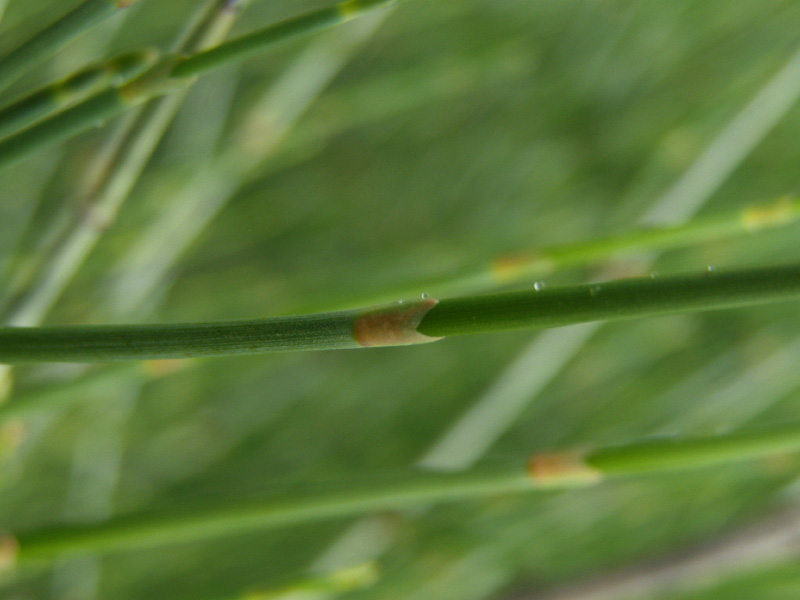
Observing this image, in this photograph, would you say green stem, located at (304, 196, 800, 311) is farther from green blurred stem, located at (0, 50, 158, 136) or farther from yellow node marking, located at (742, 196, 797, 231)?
green blurred stem, located at (0, 50, 158, 136)

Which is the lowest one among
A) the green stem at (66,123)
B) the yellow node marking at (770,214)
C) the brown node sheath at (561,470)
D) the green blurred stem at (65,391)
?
the brown node sheath at (561,470)

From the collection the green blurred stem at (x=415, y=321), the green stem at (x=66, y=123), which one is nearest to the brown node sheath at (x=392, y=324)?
the green blurred stem at (x=415, y=321)

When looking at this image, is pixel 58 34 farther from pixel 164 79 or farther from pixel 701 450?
pixel 701 450

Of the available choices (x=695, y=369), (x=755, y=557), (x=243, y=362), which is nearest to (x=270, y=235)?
(x=243, y=362)

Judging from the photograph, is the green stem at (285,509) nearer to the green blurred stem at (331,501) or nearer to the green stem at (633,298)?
the green blurred stem at (331,501)

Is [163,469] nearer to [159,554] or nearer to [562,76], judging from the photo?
[159,554]

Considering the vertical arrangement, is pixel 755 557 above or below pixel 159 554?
below
